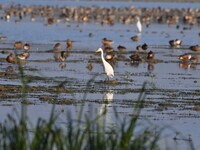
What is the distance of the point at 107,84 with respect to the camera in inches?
850

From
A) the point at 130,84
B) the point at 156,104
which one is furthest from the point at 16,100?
the point at 130,84

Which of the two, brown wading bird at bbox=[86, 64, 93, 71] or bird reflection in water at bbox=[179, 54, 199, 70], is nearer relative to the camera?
brown wading bird at bbox=[86, 64, 93, 71]

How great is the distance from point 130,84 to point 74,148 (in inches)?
533

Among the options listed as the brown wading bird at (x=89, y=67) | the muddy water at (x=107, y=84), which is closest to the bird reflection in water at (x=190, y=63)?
the muddy water at (x=107, y=84)

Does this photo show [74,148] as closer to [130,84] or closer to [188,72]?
[130,84]

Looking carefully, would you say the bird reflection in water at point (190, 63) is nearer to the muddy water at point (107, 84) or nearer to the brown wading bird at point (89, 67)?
the muddy water at point (107, 84)

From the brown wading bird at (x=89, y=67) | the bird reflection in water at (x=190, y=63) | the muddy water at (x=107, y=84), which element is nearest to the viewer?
the muddy water at (x=107, y=84)

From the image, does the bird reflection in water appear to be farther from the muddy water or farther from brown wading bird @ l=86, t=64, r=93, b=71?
brown wading bird @ l=86, t=64, r=93, b=71

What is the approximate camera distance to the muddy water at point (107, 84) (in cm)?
1620

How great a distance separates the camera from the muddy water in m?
16.2

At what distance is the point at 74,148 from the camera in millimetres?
8391

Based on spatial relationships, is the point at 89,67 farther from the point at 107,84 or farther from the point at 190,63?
the point at 190,63

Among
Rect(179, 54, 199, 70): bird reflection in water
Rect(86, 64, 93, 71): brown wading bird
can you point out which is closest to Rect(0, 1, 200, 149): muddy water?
Rect(179, 54, 199, 70): bird reflection in water

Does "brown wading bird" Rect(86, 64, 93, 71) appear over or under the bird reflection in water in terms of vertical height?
over
